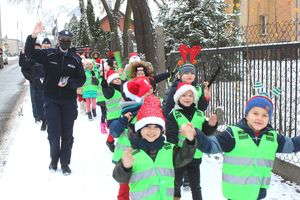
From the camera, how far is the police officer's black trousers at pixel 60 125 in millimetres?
5668

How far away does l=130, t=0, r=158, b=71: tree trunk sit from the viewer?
9.29m

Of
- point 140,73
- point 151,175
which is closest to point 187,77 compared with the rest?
point 140,73

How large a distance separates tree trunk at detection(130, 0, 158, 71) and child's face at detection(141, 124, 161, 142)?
19.9ft

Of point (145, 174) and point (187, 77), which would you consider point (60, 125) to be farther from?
point (145, 174)

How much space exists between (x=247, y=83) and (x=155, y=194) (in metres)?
3.29

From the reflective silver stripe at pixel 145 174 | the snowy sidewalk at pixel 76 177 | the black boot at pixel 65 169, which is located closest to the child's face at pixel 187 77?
the snowy sidewalk at pixel 76 177

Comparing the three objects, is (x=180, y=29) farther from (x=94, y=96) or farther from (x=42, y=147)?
(x=42, y=147)

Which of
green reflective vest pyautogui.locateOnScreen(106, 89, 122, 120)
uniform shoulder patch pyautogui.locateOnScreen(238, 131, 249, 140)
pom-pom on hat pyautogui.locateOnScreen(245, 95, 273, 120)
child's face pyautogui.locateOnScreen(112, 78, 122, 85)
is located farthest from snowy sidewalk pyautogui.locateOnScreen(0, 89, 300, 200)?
pom-pom on hat pyautogui.locateOnScreen(245, 95, 273, 120)

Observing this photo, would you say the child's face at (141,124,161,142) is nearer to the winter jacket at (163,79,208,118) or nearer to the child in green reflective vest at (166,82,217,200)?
the child in green reflective vest at (166,82,217,200)

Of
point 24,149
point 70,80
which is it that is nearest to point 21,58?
point 24,149

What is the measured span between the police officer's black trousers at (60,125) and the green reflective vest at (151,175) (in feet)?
8.99

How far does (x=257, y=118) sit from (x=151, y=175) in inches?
37.1

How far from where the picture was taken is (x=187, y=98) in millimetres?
4102

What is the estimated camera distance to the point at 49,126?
572 centimetres
